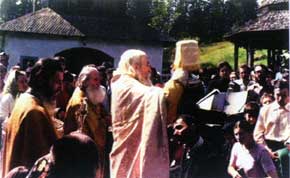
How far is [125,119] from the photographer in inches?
105

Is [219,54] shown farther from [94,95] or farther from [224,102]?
[94,95]

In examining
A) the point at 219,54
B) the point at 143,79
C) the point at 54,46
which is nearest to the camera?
the point at 143,79

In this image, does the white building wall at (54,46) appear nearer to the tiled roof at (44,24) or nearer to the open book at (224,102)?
the tiled roof at (44,24)

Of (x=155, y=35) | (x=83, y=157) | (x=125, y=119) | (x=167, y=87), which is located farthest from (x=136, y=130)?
(x=155, y=35)

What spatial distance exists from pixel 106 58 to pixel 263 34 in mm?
6059

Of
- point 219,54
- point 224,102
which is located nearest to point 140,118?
point 224,102

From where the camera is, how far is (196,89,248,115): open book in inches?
137

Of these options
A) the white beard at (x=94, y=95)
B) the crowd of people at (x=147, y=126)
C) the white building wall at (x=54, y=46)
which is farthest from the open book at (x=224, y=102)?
the white building wall at (x=54, y=46)

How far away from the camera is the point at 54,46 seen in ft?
42.9

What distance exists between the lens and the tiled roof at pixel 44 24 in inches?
483

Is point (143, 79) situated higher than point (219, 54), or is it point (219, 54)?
point (143, 79)

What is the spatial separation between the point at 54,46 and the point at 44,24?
602 mm

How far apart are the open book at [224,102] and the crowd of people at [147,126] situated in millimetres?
60

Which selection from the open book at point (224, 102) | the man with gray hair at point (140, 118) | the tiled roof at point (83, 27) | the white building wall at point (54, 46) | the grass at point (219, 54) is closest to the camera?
the man with gray hair at point (140, 118)
